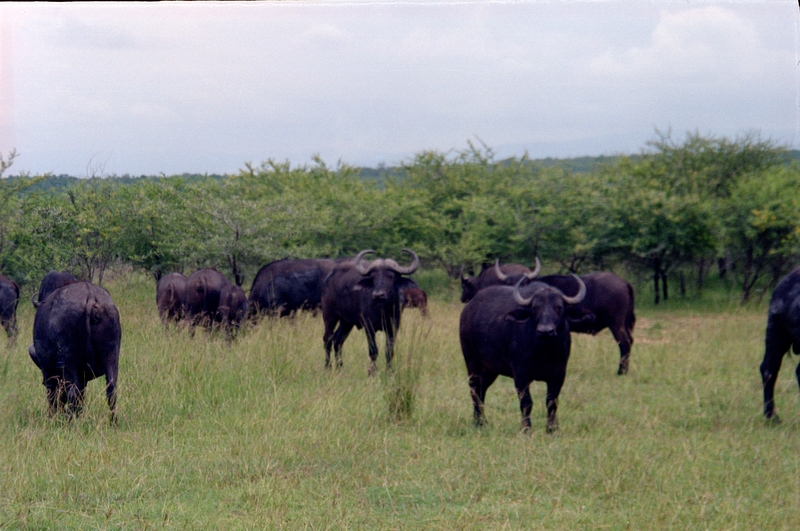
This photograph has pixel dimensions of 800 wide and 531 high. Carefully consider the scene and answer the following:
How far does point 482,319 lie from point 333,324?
13.8 ft

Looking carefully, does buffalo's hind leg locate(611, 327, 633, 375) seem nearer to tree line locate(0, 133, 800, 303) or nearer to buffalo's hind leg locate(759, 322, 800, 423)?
buffalo's hind leg locate(759, 322, 800, 423)

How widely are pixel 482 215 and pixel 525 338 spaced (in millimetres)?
13774

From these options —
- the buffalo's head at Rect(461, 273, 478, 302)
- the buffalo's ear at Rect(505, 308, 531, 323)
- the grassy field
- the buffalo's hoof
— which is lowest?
the buffalo's hoof

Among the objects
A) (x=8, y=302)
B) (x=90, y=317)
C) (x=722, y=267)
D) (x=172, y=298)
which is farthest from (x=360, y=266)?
(x=722, y=267)

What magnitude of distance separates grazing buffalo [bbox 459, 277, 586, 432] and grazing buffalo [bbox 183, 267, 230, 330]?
203 inches

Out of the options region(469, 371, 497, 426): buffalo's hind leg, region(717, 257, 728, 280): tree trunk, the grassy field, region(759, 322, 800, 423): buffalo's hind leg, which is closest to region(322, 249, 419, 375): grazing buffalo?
the grassy field

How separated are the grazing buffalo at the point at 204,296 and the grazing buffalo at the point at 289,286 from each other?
1.26 meters

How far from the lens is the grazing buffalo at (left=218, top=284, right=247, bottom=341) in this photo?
11531 mm

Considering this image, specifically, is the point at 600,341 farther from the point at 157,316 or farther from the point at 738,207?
the point at 738,207

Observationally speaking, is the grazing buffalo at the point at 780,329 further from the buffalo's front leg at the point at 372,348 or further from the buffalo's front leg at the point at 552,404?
the buffalo's front leg at the point at 372,348

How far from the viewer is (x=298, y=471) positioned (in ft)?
19.8

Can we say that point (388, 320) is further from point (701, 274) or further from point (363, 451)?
point (701, 274)

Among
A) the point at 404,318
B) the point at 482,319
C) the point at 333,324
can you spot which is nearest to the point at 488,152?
the point at 404,318

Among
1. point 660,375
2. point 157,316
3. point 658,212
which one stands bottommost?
point 660,375
